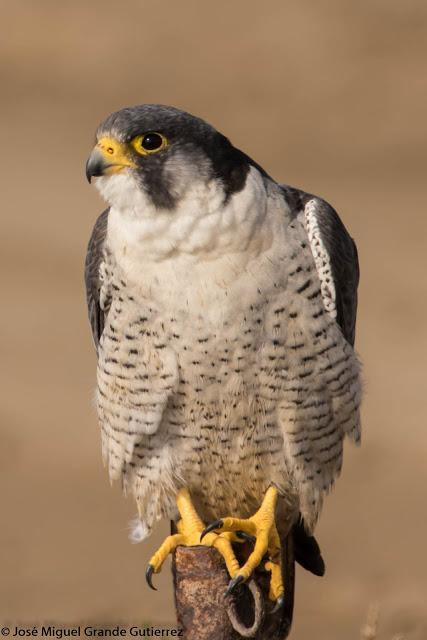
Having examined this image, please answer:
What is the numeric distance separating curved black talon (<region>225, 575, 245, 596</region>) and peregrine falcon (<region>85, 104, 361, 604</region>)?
52 millimetres

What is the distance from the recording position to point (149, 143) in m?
5.39

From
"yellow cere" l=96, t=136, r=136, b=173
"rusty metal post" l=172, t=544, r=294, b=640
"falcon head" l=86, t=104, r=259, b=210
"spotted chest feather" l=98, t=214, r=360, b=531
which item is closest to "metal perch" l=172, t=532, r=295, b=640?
"rusty metal post" l=172, t=544, r=294, b=640

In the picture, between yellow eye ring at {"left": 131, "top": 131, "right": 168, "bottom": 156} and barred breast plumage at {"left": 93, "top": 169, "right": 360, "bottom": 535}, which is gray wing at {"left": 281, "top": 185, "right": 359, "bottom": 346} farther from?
yellow eye ring at {"left": 131, "top": 131, "right": 168, "bottom": 156}

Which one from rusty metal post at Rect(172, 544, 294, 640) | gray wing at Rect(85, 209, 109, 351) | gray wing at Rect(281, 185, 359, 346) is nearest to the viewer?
rusty metal post at Rect(172, 544, 294, 640)

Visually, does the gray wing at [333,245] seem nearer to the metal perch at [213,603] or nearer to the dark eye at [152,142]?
the dark eye at [152,142]

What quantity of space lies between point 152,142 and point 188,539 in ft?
4.50

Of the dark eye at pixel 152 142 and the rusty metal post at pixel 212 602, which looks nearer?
the rusty metal post at pixel 212 602

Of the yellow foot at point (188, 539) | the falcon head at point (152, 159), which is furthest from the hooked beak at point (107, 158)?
the yellow foot at point (188, 539)

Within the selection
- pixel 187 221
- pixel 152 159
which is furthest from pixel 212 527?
pixel 152 159

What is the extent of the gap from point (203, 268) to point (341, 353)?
0.60m

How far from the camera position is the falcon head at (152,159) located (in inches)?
211

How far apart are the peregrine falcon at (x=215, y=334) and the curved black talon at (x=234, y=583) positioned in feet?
0.17

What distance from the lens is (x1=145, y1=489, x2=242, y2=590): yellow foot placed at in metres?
5.39

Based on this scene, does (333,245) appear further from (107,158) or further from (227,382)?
(107,158)
